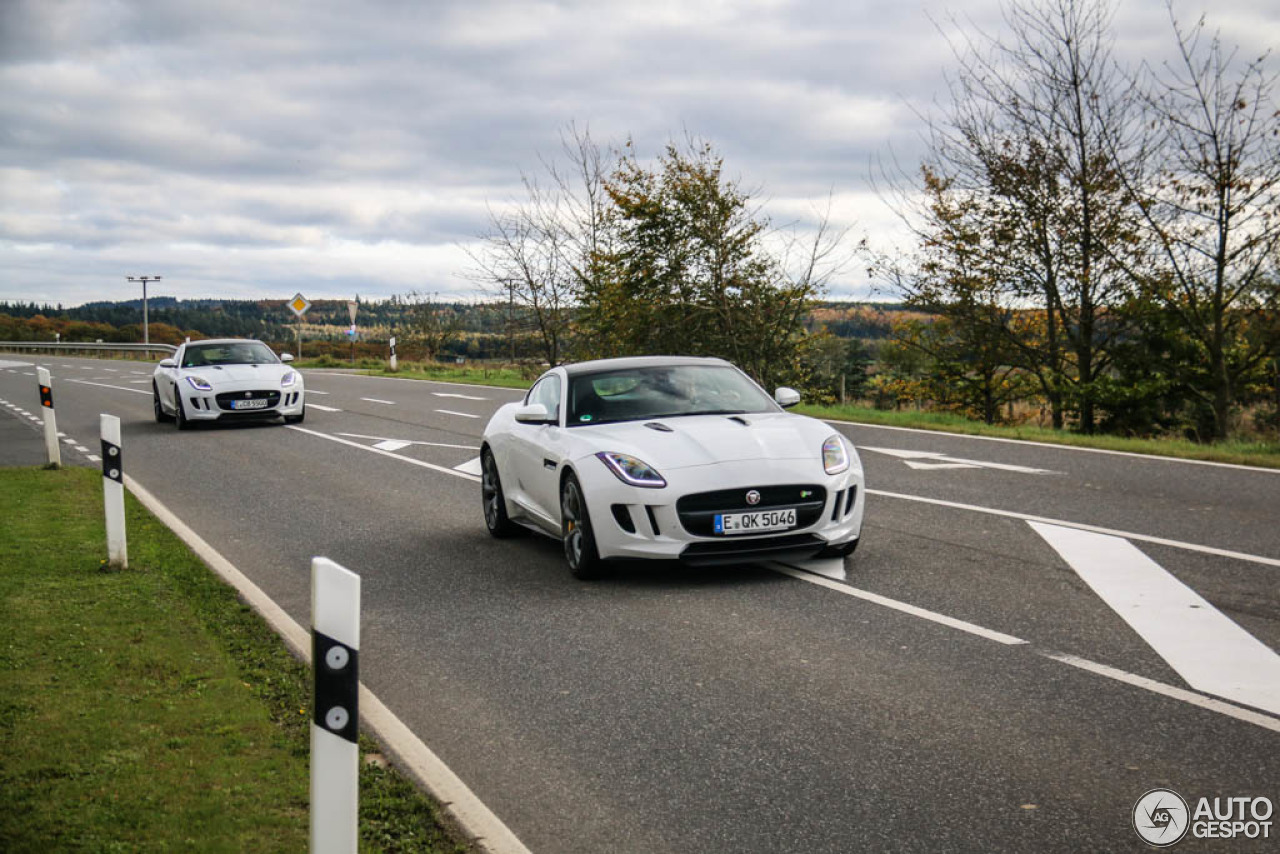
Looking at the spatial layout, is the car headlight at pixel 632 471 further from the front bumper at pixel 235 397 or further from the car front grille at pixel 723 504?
the front bumper at pixel 235 397

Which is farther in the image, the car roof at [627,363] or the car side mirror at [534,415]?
the car roof at [627,363]

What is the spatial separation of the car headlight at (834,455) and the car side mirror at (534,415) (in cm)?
195

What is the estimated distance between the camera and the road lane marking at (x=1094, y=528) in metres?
7.88

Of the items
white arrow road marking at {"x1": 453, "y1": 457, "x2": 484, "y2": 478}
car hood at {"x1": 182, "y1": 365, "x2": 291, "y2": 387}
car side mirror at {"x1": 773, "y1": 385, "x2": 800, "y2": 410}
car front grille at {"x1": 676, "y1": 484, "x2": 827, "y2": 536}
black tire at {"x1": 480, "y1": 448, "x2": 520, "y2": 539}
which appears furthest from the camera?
car hood at {"x1": 182, "y1": 365, "x2": 291, "y2": 387}

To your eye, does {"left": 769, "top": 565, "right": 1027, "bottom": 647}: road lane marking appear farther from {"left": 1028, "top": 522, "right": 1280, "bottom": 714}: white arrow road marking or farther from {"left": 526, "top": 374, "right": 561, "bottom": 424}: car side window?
{"left": 526, "top": 374, "right": 561, "bottom": 424}: car side window

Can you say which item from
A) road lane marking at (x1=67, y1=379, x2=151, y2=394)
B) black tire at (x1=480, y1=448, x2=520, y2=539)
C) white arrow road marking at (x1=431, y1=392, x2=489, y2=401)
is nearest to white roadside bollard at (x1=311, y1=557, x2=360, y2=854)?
black tire at (x1=480, y1=448, x2=520, y2=539)

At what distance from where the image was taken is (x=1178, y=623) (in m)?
6.14

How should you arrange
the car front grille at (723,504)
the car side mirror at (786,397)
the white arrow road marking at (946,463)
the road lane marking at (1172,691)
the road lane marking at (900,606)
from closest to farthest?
the road lane marking at (1172,691) < the road lane marking at (900,606) < the car front grille at (723,504) < the car side mirror at (786,397) < the white arrow road marking at (946,463)

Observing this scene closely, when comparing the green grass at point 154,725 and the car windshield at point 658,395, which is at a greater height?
the car windshield at point 658,395

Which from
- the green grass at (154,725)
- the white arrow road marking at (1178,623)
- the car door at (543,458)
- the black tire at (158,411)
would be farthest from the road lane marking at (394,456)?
the white arrow road marking at (1178,623)

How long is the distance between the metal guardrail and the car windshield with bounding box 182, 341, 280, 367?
3695cm

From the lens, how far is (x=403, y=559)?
8562mm

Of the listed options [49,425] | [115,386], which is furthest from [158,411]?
[115,386]

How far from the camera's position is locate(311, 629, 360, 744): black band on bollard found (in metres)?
2.79
